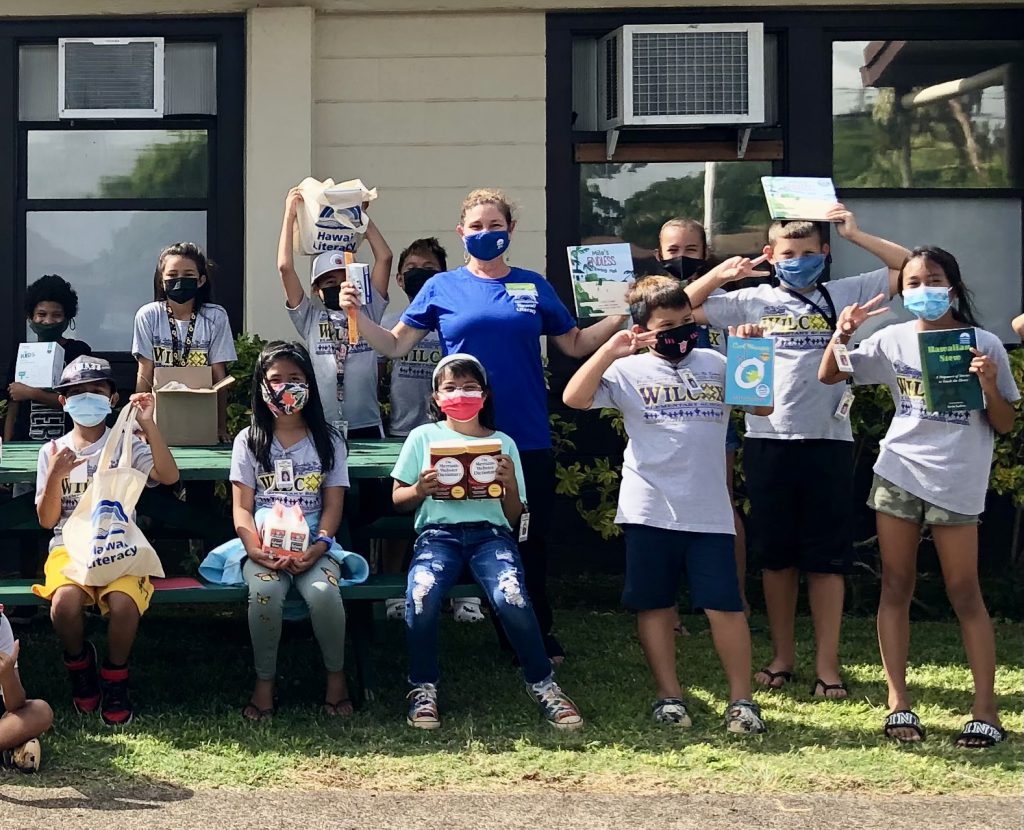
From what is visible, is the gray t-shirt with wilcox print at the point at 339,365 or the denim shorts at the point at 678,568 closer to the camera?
the denim shorts at the point at 678,568

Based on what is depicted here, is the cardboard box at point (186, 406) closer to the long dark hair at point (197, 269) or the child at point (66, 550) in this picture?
the long dark hair at point (197, 269)

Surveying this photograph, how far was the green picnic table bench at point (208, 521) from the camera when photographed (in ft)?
17.7

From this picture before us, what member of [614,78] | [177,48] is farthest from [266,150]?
[614,78]

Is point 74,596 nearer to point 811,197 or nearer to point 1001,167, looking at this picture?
point 811,197

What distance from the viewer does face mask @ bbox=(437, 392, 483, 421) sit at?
5.46m

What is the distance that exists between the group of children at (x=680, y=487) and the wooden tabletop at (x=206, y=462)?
139 millimetres

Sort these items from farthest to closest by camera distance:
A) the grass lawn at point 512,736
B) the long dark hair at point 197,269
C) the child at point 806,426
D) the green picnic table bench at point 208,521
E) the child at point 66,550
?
the long dark hair at point 197,269, the child at point 806,426, the green picnic table bench at point 208,521, the child at point 66,550, the grass lawn at point 512,736

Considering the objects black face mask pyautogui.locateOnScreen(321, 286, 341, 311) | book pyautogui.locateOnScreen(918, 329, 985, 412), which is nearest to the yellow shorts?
black face mask pyautogui.locateOnScreen(321, 286, 341, 311)

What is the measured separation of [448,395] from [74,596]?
1575mm

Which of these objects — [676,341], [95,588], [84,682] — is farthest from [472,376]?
[84,682]

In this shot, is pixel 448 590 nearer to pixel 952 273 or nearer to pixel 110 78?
pixel 952 273

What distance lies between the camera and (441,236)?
8125 millimetres

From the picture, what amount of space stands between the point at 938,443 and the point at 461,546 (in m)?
1.81

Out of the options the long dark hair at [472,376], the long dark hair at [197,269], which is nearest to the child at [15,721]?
the long dark hair at [472,376]
